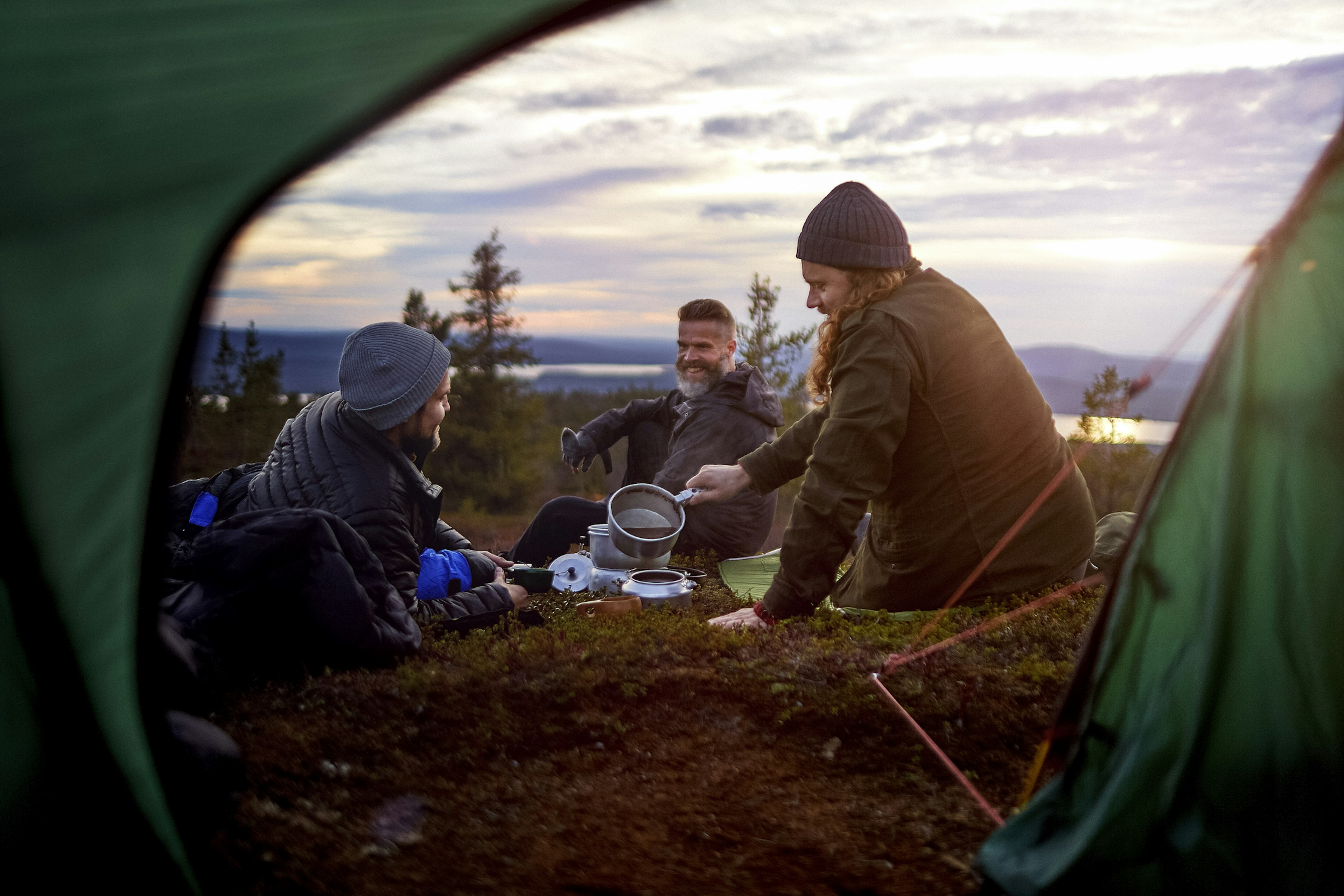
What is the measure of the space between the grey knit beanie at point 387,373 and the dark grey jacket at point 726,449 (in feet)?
5.61

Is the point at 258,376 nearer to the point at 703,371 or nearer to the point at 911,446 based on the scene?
the point at 703,371

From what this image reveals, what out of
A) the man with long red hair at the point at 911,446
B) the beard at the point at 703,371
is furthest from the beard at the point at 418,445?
the beard at the point at 703,371

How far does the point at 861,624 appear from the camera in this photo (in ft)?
9.67

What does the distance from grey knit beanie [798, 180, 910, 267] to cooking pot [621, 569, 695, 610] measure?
1372 mm

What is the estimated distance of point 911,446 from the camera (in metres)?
2.76

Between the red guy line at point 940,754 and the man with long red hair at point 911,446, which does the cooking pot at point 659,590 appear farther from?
the red guy line at point 940,754

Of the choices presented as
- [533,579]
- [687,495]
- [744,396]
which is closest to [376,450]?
[533,579]

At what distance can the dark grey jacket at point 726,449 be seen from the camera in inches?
174

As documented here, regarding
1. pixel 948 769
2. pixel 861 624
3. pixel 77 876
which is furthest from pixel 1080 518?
pixel 77 876

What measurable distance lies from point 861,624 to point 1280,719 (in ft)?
5.10

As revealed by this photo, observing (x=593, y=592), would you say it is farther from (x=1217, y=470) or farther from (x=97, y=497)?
(x=1217, y=470)

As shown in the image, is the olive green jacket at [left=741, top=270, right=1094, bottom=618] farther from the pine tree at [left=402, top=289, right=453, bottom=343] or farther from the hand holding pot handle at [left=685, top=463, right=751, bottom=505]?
the pine tree at [left=402, top=289, right=453, bottom=343]

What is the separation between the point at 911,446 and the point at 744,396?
1782 millimetres

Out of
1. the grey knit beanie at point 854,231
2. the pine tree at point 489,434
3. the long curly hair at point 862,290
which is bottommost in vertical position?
the pine tree at point 489,434
